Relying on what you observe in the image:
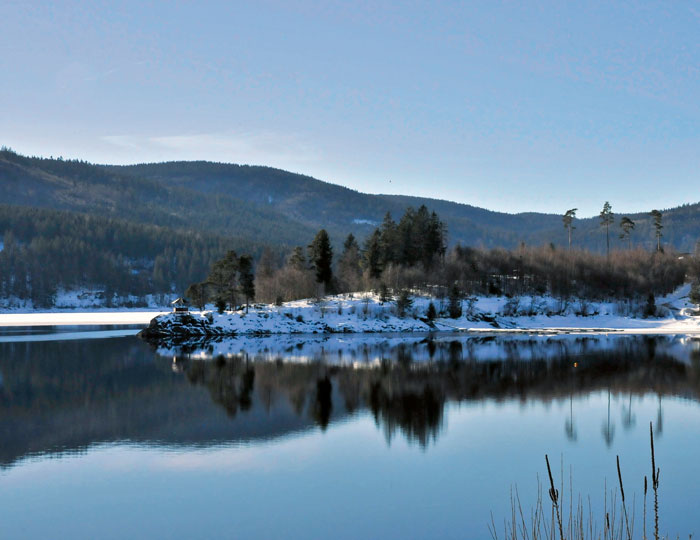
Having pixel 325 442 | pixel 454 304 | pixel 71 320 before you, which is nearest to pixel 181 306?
pixel 454 304

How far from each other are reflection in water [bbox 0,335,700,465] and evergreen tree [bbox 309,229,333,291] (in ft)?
132

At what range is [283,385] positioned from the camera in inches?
1938

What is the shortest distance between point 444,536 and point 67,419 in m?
25.3

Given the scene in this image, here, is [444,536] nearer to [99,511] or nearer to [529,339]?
[99,511]

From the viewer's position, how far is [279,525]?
20594 mm

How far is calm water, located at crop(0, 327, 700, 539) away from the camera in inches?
845

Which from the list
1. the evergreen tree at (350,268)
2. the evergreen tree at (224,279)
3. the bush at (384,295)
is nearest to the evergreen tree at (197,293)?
the evergreen tree at (224,279)

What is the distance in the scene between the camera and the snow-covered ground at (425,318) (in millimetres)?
102500

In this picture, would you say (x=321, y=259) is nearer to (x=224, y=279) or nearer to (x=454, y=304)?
(x=224, y=279)

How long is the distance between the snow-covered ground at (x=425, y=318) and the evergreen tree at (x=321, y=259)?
5.39 meters

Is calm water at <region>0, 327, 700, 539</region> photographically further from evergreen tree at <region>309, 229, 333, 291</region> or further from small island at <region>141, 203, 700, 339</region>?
evergreen tree at <region>309, 229, 333, 291</region>

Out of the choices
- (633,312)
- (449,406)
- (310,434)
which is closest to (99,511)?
(310,434)

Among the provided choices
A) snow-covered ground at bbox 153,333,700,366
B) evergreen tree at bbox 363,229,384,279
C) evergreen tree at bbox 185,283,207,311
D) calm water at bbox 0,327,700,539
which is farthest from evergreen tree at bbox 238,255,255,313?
calm water at bbox 0,327,700,539

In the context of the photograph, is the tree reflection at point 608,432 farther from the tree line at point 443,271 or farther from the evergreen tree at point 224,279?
the tree line at point 443,271
